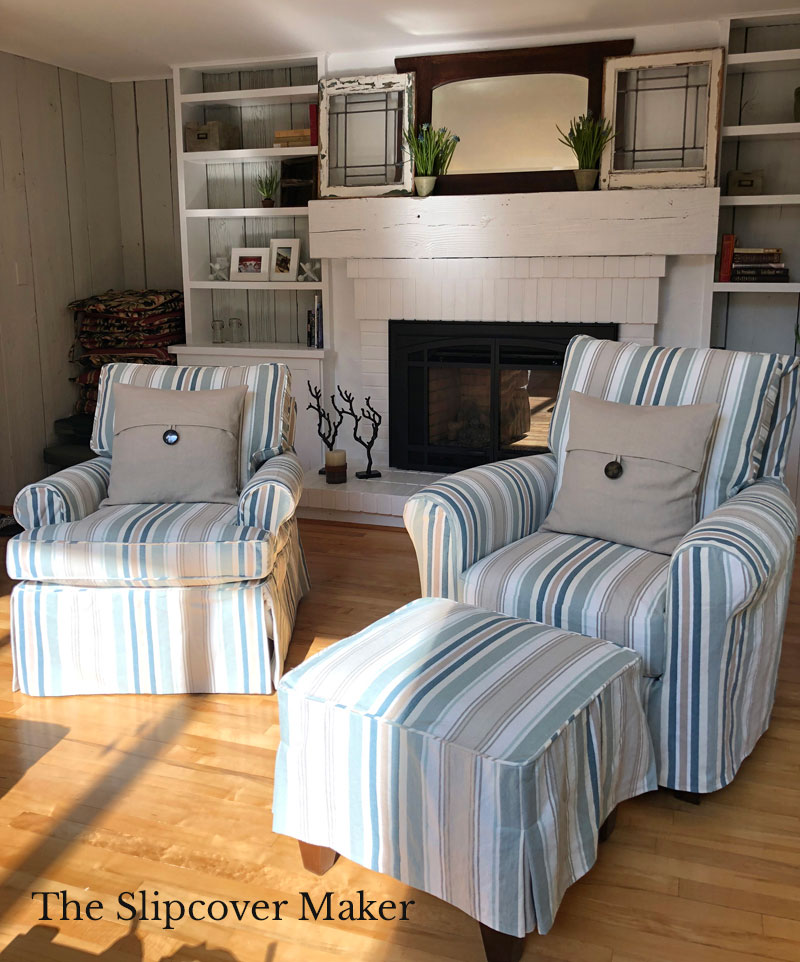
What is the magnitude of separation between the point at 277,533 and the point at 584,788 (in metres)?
1.25

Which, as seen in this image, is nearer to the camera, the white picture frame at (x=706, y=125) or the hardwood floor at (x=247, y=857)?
the hardwood floor at (x=247, y=857)

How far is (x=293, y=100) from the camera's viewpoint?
473 cm

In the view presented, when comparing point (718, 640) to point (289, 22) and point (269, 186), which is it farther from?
point (269, 186)

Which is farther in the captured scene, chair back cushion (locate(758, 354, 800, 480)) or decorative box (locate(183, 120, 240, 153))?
decorative box (locate(183, 120, 240, 153))

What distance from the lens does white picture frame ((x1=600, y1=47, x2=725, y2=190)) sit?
12.6 feet

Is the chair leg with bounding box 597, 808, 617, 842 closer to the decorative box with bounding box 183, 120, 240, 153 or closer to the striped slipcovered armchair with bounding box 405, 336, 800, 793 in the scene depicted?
the striped slipcovered armchair with bounding box 405, 336, 800, 793

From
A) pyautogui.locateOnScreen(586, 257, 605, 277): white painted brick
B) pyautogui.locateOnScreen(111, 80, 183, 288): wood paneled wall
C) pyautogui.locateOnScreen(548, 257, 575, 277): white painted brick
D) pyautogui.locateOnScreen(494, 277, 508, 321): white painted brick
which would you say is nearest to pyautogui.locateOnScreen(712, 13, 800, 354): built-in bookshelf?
pyautogui.locateOnScreen(586, 257, 605, 277): white painted brick

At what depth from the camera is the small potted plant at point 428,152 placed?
420 cm

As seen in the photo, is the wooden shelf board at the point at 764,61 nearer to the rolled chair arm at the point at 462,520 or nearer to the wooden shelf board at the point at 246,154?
the wooden shelf board at the point at 246,154

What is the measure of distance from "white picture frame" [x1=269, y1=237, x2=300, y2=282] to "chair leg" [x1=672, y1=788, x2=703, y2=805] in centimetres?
340

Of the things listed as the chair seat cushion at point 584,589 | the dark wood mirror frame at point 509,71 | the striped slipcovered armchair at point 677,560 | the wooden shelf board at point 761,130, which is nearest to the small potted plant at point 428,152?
the dark wood mirror frame at point 509,71

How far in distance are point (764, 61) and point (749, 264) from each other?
2.64 ft

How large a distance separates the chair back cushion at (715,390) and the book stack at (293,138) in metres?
2.49

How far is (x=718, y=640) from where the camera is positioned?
201 cm
